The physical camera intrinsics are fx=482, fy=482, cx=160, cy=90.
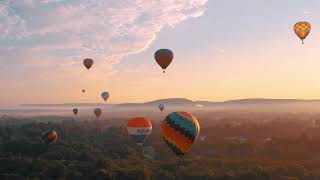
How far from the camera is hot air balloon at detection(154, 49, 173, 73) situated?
47031 mm

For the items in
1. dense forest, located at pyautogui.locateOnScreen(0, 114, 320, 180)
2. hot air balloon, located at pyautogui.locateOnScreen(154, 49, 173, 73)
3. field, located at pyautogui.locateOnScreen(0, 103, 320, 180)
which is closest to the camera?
hot air balloon, located at pyautogui.locateOnScreen(154, 49, 173, 73)

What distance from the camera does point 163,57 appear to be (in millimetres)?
47000

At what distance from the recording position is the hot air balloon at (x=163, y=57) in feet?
154

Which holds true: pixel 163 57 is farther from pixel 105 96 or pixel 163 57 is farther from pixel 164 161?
pixel 105 96

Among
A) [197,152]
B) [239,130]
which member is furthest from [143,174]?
[239,130]

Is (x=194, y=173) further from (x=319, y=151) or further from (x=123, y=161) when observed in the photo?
(x=319, y=151)

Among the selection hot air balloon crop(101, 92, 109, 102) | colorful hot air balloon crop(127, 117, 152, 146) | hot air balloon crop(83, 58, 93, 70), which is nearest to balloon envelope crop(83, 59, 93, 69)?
hot air balloon crop(83, 58, 93, 70)

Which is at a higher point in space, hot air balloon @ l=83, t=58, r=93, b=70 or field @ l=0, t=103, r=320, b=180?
hot air balloon @ l=83, t=58, r=93, b=70

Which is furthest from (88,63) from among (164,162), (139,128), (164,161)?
(139,128)

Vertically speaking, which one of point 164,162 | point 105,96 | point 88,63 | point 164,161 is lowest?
point 164,162

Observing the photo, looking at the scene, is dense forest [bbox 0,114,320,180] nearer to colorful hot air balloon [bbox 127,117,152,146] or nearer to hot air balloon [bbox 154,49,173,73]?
colorful hot air balloon [bbox 127,117,152,146]

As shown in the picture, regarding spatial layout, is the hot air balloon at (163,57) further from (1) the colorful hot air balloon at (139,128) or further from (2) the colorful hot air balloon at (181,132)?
(2) the colorful hot air balloon at (181,132)

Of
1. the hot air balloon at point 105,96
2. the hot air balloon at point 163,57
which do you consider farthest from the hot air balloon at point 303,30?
the hot air balloon at point 105,96

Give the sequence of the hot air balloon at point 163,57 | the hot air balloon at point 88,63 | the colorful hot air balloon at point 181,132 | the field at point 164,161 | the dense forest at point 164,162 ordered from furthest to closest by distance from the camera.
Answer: the hot air balloon at point 88,63, the field at point 164,161, the dense forest at point 164,162, the hot air balloon at point 163,57, the colorful hot air balloon at point 181,132
